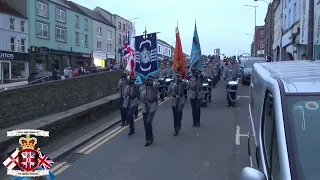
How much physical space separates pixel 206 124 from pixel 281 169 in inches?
360

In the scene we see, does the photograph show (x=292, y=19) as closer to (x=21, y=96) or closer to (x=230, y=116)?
(x=230, y=116)

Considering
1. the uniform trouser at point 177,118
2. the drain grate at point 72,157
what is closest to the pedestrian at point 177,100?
the uniform trouser at point 177,118

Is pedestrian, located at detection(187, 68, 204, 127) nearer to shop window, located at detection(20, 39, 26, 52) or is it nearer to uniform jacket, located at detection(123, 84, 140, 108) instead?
uniform jacket, located at detection(123, 84, 140, 108)

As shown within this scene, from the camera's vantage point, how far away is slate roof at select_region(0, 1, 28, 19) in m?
36.4

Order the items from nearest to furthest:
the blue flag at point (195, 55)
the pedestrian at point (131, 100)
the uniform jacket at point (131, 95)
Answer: the pedestrian at point (131, 100) → the uniform jacket at point (131, 95) → the blue flag at point (195, 55)

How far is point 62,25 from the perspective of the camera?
150 ft

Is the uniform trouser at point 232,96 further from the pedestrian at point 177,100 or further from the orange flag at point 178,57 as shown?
the pedestrian at point 177,100

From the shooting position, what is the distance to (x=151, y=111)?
914 cm

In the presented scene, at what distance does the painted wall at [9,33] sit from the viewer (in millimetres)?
35125

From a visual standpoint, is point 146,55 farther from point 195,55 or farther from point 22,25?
point 22,25

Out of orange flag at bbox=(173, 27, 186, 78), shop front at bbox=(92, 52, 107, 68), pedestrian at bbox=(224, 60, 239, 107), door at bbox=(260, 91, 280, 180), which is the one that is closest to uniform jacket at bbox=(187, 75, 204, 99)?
orange flag at bbox=(173, 27, 186, 78)

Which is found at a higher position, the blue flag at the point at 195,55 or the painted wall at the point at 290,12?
the painted wall at the point at 290,12

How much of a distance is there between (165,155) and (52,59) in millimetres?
38852

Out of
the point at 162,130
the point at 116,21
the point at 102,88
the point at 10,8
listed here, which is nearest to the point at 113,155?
the point at 162,130
